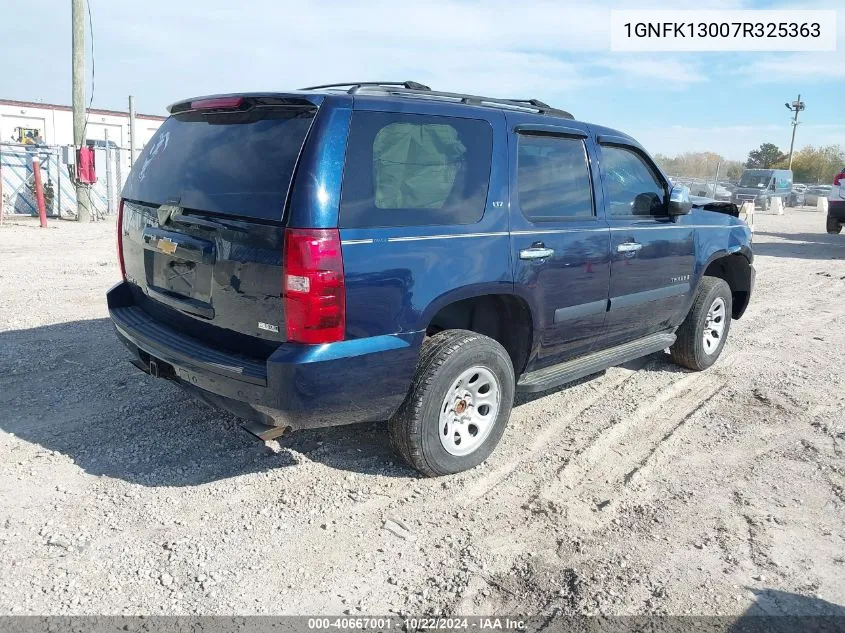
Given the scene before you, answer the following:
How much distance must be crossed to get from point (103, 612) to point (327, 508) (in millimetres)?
1089

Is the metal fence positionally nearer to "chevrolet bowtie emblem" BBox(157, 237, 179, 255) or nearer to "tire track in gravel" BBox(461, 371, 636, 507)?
"chevrolet bowtie emblem" BBox(157, 237, 179, 255)

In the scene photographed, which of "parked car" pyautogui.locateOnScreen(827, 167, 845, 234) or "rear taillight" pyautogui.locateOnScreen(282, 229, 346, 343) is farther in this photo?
"parked car" pyautogui.locateOnScreen(827, 167, 845, 234)

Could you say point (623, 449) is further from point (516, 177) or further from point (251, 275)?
point (251, 275)

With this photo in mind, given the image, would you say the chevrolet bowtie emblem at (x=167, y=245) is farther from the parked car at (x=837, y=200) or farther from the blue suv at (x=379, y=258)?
the parked car at (x=837, y=200)

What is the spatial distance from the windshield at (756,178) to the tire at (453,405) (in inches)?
1249

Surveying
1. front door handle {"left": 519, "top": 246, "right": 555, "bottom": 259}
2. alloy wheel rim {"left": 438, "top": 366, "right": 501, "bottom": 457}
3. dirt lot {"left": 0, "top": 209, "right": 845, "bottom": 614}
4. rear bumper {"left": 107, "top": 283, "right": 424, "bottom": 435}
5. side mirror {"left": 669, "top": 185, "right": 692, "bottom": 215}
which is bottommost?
dirt lot {"left": 0, "top": 209, "right": 845, "bottom": 614}

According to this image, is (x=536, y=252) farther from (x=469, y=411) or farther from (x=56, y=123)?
(x=56, y=123)

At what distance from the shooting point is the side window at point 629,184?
4.50 metres

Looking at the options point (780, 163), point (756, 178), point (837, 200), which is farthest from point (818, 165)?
point (837, 200)

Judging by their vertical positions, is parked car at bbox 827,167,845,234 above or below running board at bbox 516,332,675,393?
above

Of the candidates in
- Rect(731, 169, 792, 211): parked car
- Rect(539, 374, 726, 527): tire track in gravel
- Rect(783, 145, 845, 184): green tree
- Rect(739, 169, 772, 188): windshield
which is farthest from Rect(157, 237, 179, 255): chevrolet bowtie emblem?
Rect(783, 145, 845, 184): green tree

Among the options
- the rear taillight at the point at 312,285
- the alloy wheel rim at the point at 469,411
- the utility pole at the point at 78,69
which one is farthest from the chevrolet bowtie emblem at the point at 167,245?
the utility pole at the point at 78,69

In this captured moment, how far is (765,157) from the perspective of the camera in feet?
218

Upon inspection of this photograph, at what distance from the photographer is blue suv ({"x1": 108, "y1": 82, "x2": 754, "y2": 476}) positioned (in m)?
2.98
